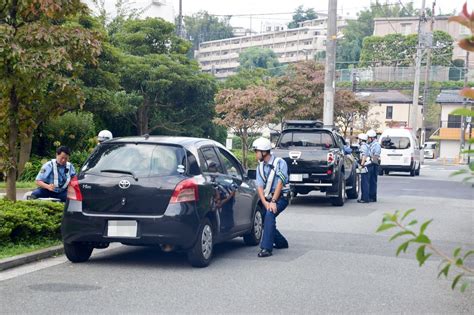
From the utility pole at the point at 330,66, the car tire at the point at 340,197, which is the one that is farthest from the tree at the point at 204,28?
the car tire at the point at 340,197

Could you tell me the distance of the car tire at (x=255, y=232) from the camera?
1227cm

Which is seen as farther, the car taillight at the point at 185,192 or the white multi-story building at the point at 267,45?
the white multi-story building at the point at 267,45

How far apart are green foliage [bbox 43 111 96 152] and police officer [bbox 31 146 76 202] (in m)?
12.1

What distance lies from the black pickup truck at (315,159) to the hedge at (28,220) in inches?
332

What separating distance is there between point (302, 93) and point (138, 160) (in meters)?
28.0

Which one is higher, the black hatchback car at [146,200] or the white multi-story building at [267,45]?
the white multi-story building at [267,45]

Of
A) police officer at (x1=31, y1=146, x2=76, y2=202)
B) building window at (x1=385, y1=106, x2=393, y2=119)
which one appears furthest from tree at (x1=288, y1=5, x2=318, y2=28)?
police officer at (x1=31, y1=146, x2=76, y2=202)

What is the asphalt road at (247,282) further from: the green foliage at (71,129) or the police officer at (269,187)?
the green foliage at (71,129)

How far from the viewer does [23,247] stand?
10.6 meters

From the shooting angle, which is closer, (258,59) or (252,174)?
(252,174)

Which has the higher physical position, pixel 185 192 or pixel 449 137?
pixel 185 192

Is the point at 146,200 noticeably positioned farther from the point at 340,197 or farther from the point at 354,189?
the point at 354,189

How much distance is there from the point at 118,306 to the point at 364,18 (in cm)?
12089

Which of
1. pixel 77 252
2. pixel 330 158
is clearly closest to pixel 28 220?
pixel 77 252
